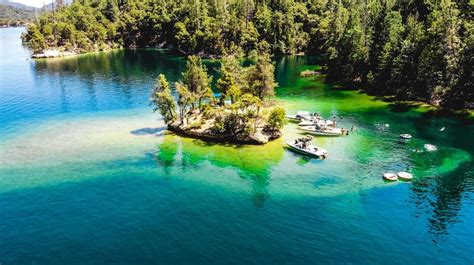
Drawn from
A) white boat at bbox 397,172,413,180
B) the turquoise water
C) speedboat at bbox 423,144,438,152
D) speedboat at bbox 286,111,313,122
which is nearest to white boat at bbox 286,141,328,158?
the turquoise water

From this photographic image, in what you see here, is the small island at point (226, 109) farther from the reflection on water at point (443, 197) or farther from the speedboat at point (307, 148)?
the reflection on water at point (443, 197)

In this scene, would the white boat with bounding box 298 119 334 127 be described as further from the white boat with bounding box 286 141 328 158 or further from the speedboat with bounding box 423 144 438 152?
the speedboat with bounding box 423 144 438 152

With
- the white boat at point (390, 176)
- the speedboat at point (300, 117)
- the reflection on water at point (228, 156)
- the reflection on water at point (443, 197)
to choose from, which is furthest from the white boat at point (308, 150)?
the speedboat at point (300, 117)

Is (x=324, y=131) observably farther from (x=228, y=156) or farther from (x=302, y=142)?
(x=228, y=156)

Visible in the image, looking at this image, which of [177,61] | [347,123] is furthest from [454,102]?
[177,61]

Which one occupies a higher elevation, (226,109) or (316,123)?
(226,109)

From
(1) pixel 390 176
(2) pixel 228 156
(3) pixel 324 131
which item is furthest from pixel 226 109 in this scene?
(1) pixel 390 176
